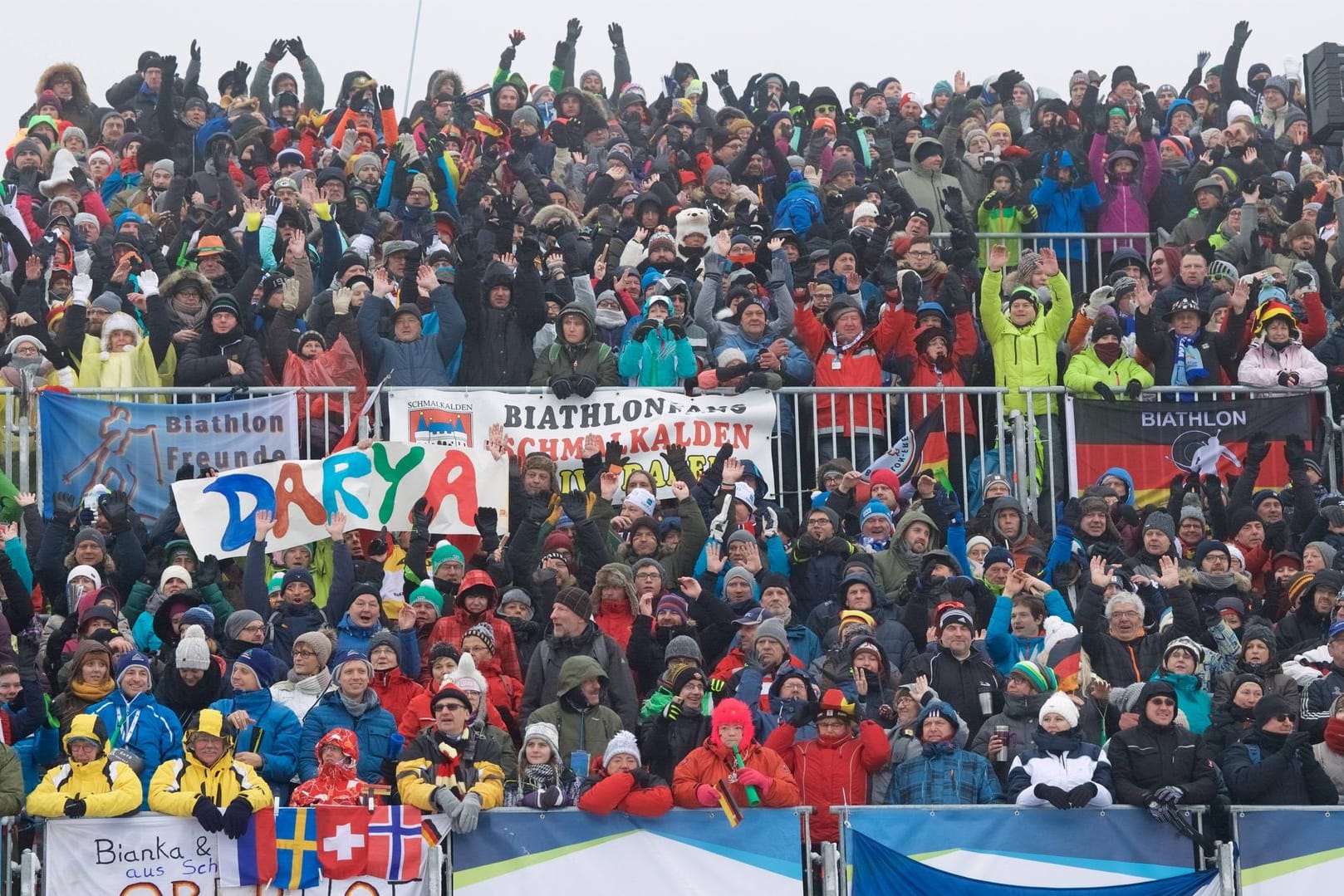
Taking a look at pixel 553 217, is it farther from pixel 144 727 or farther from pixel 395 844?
Result: pixel 395 844

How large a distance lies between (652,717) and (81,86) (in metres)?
13.6

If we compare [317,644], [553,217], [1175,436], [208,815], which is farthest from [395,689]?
[553,217]

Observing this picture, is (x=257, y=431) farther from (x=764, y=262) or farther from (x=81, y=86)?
(x=81, y=86)

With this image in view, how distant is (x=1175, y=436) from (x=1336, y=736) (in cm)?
574

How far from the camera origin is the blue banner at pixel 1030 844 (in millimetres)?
15617

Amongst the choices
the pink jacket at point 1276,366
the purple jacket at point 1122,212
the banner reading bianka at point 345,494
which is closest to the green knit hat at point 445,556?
the banner reading bianka at point 345,494

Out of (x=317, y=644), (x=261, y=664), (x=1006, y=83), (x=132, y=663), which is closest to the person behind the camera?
(x=132, y=663)

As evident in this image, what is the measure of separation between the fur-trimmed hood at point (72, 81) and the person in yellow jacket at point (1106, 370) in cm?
1092

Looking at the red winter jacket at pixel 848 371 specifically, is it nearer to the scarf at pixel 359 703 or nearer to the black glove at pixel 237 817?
the scarf at pixel 359 703

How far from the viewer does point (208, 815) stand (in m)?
15.3

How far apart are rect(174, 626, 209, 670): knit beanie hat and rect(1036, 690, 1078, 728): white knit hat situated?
15.7ft

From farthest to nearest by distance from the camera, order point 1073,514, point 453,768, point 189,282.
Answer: point 189,282
point 1073,514
point 453,768

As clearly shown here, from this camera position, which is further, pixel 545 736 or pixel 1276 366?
pixel 1276 366

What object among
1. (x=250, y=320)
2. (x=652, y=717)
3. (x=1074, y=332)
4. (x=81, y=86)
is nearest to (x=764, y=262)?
(x=1074, y=332)
